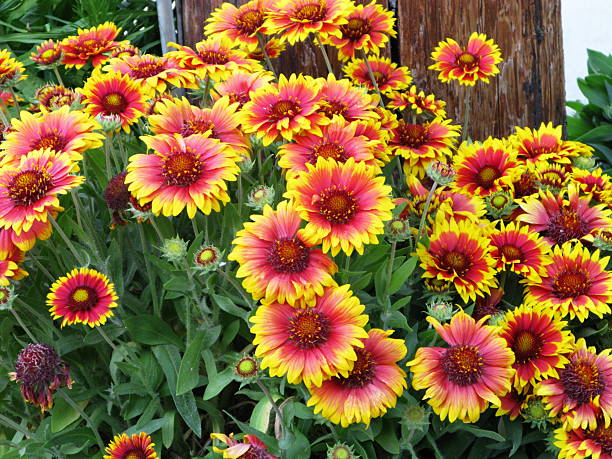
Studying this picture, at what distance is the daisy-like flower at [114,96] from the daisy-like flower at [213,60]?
0.13 meters

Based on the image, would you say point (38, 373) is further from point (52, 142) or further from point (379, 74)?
point (379, 74)

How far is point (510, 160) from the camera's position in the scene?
5.48ft

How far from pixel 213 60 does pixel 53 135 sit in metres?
0.45

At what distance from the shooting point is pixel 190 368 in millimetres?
1287

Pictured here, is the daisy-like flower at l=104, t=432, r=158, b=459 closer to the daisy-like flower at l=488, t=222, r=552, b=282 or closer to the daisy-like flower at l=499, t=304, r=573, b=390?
the daisy-like flower at l=499, t=304, r=573, b=390

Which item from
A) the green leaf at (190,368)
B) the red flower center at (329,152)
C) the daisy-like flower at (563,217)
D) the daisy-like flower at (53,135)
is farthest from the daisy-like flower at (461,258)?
the daisy-like flower at (53,135)

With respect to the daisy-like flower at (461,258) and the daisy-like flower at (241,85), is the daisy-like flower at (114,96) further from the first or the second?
the daisy-like flower at (461,258)

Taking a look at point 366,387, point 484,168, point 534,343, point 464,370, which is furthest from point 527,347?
point 484,168

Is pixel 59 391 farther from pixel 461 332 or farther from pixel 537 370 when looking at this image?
pixel 537 370

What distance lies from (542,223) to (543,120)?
926mm

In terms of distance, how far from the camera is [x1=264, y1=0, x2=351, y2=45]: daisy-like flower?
1.61 m

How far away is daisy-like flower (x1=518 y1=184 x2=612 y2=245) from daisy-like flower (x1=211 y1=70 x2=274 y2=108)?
67 centimetres

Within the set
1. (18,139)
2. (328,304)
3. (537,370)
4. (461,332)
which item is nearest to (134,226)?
(18,139)

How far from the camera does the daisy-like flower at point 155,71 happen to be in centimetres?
149
